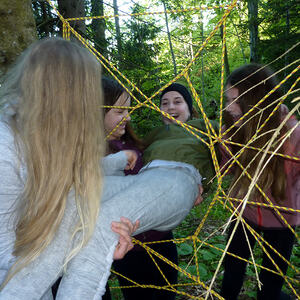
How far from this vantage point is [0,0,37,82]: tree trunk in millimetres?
1427

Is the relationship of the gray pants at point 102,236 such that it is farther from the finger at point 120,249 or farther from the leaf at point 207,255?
the leaf at point 207,255

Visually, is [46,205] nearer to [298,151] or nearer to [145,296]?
[145,296]

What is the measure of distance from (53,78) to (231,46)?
13312mm

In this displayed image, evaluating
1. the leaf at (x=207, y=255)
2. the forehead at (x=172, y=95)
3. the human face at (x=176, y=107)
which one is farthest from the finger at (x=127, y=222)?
the leaf at (x=207, y=255)

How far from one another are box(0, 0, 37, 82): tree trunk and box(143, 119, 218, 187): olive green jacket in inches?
34.7

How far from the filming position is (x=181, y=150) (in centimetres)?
141

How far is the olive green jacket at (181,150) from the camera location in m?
1.40

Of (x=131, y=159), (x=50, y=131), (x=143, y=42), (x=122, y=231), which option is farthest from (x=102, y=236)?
(x=143, y=42)

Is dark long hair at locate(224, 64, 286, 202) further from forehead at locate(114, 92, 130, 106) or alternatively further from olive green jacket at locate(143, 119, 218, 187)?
forehead at locate(114, 92, 130, 106)

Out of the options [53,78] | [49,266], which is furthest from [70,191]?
[53,78]

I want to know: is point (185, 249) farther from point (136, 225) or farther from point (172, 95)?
point (136, 225)

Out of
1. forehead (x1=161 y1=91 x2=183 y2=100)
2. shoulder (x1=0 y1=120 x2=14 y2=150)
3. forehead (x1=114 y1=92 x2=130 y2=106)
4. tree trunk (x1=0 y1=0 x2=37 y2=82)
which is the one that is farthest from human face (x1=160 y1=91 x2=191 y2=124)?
shoulder (x1=0 y1=120 x2=14 y2=150)

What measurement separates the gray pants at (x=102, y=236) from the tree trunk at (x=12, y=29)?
881 millimetres

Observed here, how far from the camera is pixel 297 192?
4.55 feet
